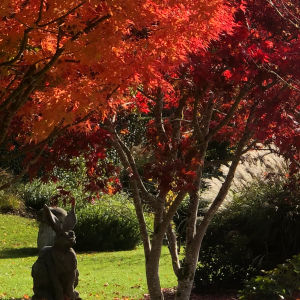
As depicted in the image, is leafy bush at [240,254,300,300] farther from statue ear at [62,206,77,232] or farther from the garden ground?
the garden ground

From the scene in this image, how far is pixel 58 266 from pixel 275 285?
2692 mm

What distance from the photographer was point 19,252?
12.5m

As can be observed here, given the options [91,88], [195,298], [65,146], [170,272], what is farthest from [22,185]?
[91,88]

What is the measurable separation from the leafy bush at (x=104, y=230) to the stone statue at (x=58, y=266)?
20.9 ft

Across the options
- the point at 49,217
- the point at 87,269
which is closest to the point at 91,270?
the point at 87,269

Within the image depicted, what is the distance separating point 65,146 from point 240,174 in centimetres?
609

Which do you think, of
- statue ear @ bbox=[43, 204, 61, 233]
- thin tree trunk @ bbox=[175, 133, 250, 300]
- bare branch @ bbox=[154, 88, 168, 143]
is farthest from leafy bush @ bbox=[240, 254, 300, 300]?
statue ear @ bbox=[43, 204, 61, 233]

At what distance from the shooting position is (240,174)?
10.5 metres

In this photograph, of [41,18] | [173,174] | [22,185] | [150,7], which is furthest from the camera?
[22,185]

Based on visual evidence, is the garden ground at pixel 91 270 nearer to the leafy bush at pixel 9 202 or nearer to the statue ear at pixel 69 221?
the leafy bush at pixel 9 202

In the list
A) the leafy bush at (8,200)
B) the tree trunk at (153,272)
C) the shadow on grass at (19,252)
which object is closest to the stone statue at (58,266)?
the tree trunk at (153,272)

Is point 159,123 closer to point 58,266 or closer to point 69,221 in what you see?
point 69,221

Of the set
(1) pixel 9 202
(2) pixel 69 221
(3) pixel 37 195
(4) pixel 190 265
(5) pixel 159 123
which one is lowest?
(4) pixel 190 265

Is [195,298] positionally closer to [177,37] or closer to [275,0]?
[275,0]
